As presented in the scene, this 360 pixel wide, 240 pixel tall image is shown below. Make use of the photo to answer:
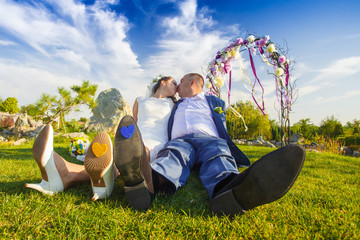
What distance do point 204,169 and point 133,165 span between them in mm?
651

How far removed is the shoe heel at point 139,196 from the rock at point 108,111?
26.7ft

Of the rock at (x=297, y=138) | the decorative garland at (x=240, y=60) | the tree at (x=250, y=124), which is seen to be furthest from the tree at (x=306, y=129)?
the decorative garland at (x=240, y=60)

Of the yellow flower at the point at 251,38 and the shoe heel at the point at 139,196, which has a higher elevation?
the yellow flower at the point at 251,38

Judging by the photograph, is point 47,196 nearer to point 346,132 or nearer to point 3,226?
point 3,226

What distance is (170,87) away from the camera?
283cm

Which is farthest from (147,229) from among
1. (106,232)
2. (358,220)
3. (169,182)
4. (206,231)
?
(358,220)

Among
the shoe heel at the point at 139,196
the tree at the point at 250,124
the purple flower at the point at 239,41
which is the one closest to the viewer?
the shoe heel at the point at 139,196

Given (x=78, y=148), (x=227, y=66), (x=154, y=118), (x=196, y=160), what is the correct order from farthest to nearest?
(x=227, y=66)
(x=78, y=148)
(x=154, y=118)
(x=196, y=160)

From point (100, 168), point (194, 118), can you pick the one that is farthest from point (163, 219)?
point (194, 118)

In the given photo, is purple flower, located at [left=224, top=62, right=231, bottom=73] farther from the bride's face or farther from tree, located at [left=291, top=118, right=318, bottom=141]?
tree, located at [left=291, top=118, right=318, bottom=141]

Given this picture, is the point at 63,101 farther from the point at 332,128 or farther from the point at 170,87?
the point at 332,128

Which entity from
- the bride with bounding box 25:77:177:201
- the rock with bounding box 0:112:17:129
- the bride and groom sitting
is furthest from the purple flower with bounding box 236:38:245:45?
the rock with bounding box 0:112:17:129

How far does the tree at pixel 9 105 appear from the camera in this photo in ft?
58.1

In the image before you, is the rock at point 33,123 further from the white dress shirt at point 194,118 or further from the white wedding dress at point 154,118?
the white dress shirt at point 194,118
